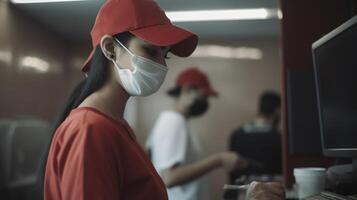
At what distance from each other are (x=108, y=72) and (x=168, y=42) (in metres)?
0.17

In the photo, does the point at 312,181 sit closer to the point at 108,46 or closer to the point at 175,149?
the point at 108,46

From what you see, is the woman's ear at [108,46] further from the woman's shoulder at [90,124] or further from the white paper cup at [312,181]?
the white paper cup at [312,181]

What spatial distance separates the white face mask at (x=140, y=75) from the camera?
94 cm

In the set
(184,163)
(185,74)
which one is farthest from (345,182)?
(185,74)

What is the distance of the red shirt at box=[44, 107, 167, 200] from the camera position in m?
0.73

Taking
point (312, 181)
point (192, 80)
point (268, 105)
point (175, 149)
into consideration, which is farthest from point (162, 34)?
point (268, 105)

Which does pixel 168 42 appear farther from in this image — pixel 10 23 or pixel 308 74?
pixel 10 23

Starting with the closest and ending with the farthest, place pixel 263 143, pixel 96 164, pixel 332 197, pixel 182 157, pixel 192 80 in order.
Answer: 1. pixel 96 164
2. pixel 332 197
3. pixel 182 157
4. pixel 192 80
5. pixel 263 143

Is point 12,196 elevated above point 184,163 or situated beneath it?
situated beneath

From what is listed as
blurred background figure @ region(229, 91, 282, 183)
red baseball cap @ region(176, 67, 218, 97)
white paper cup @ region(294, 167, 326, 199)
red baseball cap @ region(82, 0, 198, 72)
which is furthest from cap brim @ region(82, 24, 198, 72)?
blurred background figure @ region(229, 91, 282, 183)

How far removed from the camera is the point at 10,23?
327 centimetres

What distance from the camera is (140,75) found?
37.5 inches

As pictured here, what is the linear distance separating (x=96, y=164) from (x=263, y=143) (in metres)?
2.08

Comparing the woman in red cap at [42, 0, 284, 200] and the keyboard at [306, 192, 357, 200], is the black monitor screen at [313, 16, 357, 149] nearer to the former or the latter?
the keyboard at [306, 192, 357, 200]
